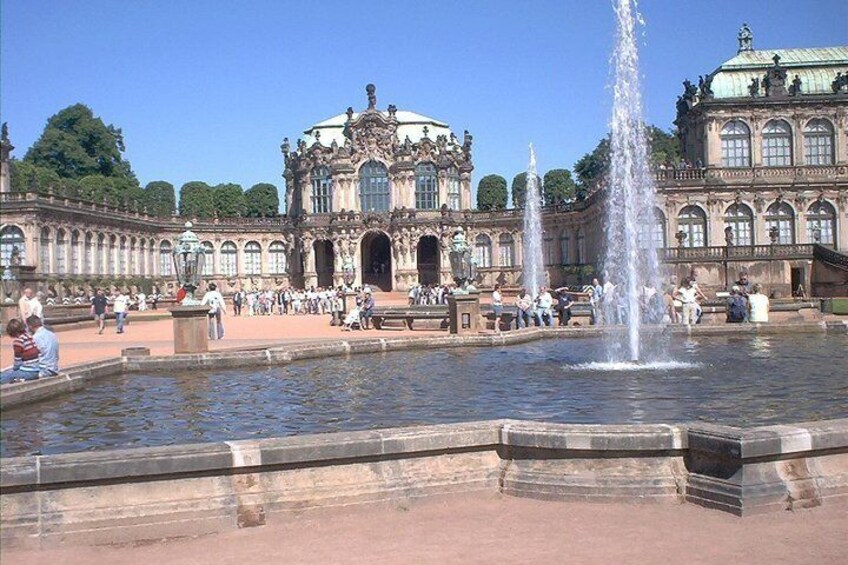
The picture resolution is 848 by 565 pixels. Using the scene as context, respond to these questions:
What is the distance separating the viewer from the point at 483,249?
7881cm

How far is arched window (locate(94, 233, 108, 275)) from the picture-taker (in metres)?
65.9

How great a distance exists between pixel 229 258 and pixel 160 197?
17.8 meters

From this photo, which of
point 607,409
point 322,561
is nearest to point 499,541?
point 322,561

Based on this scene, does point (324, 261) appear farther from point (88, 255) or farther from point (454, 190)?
point (88, 255)

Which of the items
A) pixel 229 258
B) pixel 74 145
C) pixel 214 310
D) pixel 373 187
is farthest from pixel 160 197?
pixel 214 310

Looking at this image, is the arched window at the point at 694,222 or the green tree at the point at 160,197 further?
the green tree at the point at 160,197

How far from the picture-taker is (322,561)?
6367mm

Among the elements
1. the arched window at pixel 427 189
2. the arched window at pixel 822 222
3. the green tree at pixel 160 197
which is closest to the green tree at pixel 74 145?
the green tree at pixel 160 197

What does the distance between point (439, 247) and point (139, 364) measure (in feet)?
198

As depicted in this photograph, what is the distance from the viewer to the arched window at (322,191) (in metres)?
78.4

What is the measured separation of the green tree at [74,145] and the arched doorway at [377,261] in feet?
99.7

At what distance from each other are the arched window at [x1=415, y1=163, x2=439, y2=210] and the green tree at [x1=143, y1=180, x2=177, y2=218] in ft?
75.5

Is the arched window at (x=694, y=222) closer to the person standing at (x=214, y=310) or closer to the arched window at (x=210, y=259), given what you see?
the person standing at (x=214, y=310)

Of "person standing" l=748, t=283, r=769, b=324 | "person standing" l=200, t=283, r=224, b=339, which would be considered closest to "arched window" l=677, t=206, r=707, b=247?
"person standing" l=748, t=283, r=769, b=324
